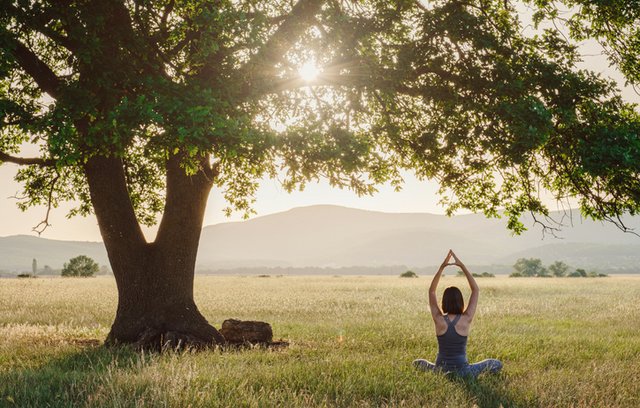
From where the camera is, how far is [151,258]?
1341cm

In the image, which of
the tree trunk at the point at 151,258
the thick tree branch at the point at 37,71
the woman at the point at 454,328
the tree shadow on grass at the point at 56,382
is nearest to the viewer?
the tree shadow on grass at the point at 56,382

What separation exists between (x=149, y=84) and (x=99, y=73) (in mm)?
1081

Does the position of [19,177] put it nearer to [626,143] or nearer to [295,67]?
[295,67]

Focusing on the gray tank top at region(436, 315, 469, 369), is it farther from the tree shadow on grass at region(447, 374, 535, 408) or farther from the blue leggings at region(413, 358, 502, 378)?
the tree shadow on grass at region(447, 374, 535, 408)

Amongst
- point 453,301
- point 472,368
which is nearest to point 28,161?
point 453,301

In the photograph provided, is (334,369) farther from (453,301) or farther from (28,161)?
(28,161)

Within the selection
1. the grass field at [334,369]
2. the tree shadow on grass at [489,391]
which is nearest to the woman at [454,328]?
the tree shadow on grass at [489,391]

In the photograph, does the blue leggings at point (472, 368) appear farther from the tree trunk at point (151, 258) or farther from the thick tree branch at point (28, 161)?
the thick tree branch at point (28, 161)

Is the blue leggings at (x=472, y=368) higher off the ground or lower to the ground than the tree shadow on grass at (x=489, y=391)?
higher

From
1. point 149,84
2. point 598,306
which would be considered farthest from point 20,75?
point 598,306

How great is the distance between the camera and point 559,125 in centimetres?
1234

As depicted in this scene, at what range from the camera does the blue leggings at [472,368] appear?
29.9 feet

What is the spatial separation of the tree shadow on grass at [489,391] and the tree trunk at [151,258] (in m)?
6.38

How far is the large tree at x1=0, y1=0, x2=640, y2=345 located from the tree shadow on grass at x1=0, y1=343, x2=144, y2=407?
2.52 metres
